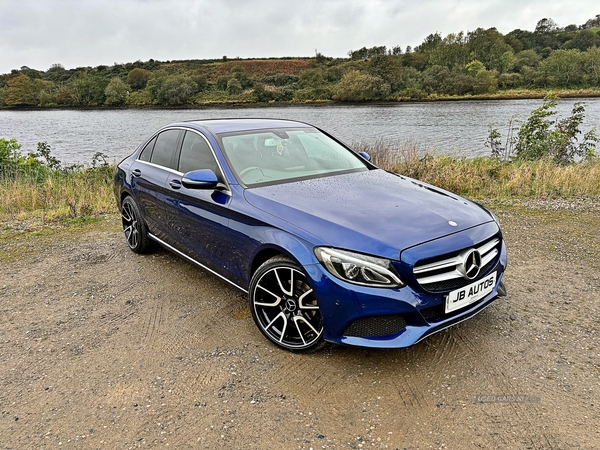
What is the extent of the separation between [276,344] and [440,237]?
1385 mm

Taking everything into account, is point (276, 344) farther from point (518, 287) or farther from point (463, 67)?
point (463, 67)

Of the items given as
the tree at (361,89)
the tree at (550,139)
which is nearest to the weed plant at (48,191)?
the tree at (550,139)

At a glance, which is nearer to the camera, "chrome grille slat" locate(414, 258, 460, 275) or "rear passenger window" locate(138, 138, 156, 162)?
"chrome grille slat" locate(414, 258, 460, 275)

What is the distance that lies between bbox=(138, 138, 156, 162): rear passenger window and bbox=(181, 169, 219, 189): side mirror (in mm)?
1654

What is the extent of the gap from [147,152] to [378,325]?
141 inches

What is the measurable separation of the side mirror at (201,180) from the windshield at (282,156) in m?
0.21

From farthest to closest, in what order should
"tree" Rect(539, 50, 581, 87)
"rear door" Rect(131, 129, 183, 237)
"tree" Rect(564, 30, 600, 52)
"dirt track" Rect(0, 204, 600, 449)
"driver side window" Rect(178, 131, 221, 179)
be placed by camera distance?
1. "tree" Rect(564, 30, 600, 52)
2. "tree" Rect(539, 50, 581, 87)
3. "rear door" Rect(131, 129, 183, 237)
4. "driver side window" Rect(178, 131, 221, 179)
5. "dirt track" Rect(0, 204, 600, 449)

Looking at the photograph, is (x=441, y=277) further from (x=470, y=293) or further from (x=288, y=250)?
(x=288, y=250)

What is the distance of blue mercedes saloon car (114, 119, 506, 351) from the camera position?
2689 mm

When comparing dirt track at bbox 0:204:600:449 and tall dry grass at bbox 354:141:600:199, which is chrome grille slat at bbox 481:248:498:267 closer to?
dirt track at bbox 0:204:600:449

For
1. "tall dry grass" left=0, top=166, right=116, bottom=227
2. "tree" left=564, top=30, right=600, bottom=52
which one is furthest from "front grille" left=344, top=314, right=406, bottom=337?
"tree" left=564, top=30, right=600, bottom=52

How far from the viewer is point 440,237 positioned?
2.81 meters

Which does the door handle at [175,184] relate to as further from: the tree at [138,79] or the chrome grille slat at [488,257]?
the tree at [138,79]

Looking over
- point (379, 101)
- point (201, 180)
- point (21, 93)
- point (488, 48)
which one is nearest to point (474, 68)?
point (379, 101)
